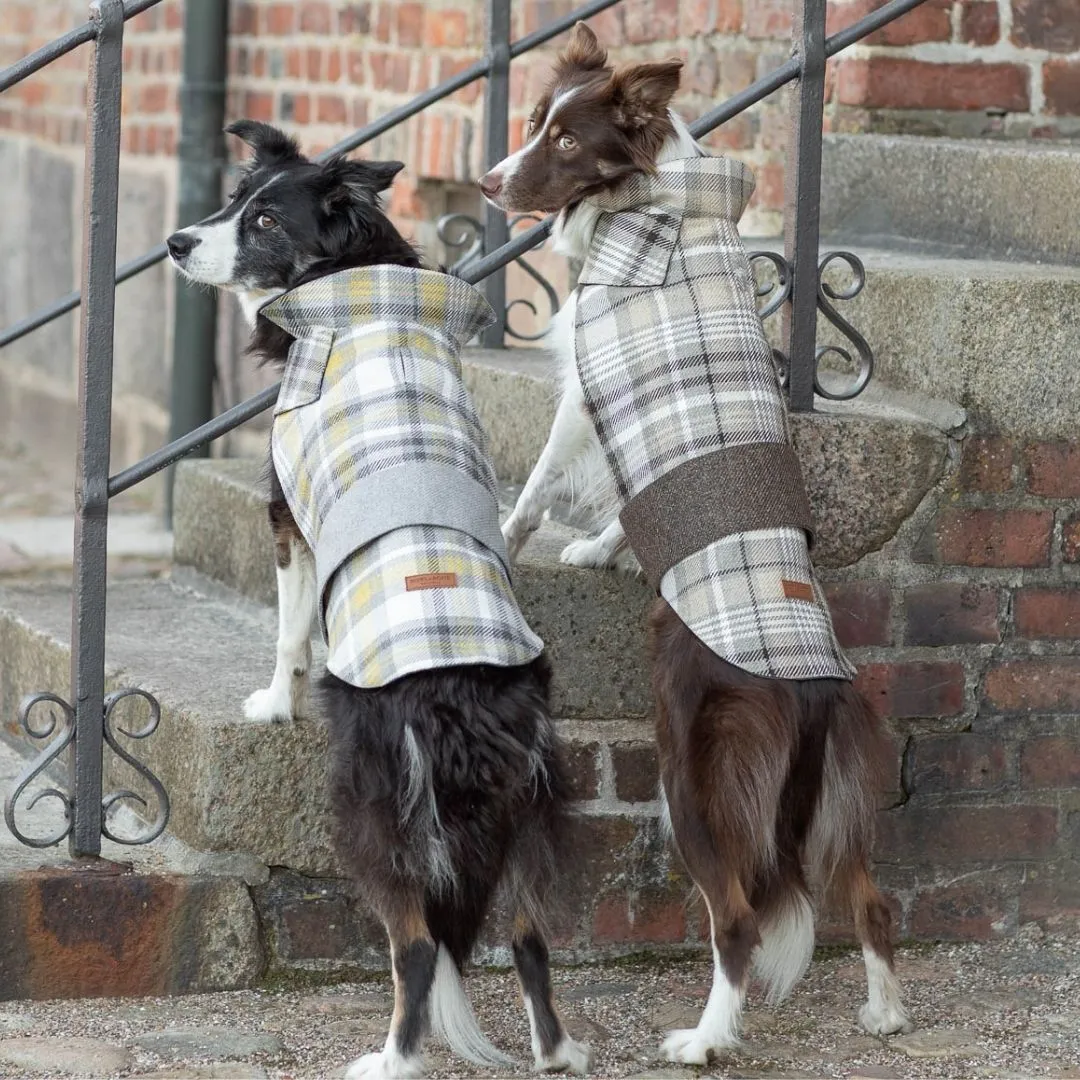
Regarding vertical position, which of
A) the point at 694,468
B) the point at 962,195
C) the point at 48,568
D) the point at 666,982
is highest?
the point at 962,195

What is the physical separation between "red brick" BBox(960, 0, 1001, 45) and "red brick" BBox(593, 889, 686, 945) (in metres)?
2.02

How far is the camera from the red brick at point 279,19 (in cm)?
583

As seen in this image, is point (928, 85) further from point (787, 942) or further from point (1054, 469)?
point (787, 942)

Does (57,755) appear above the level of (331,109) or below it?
below

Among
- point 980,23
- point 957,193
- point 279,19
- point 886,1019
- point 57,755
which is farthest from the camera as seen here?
point 279,19

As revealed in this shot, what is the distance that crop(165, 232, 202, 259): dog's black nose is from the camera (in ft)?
9.64

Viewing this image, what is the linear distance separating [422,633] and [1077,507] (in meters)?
1.30

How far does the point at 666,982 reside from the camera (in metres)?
3.07

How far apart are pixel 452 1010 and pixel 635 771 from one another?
646mm

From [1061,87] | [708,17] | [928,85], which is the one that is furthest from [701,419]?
[708,17]

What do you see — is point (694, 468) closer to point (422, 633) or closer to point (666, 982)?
point (422, 633)

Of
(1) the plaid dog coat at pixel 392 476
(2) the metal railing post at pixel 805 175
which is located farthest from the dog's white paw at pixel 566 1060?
(2) the metal railing post at pixel 805 175

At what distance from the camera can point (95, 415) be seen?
289cm

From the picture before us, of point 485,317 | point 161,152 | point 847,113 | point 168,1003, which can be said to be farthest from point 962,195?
point 161,152
